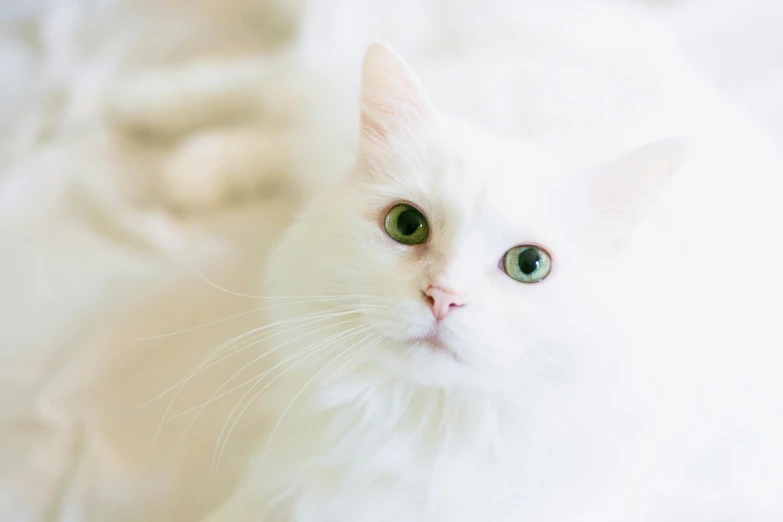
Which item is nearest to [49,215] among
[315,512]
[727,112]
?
[315,512]

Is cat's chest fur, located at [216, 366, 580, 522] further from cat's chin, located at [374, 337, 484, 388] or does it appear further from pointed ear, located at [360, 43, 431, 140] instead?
pointed ear, located at [360, 43, 431, 140]

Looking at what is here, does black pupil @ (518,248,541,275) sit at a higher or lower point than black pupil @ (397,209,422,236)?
lower

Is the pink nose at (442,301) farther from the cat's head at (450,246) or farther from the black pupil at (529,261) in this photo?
the black pupil at (529,261)

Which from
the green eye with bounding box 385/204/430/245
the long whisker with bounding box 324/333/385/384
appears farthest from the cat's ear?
the long whisker with bounding box 324/333/385/384

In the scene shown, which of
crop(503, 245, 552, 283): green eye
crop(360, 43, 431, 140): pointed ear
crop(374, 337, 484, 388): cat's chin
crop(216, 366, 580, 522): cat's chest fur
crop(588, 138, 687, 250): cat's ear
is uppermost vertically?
crop(360, 43, 431, 140): pointed ear

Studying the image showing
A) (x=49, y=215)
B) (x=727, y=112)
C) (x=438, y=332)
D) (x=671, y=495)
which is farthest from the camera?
(x=49, y=215)

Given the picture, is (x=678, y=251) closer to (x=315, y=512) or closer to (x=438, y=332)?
(x=438, y=332)
